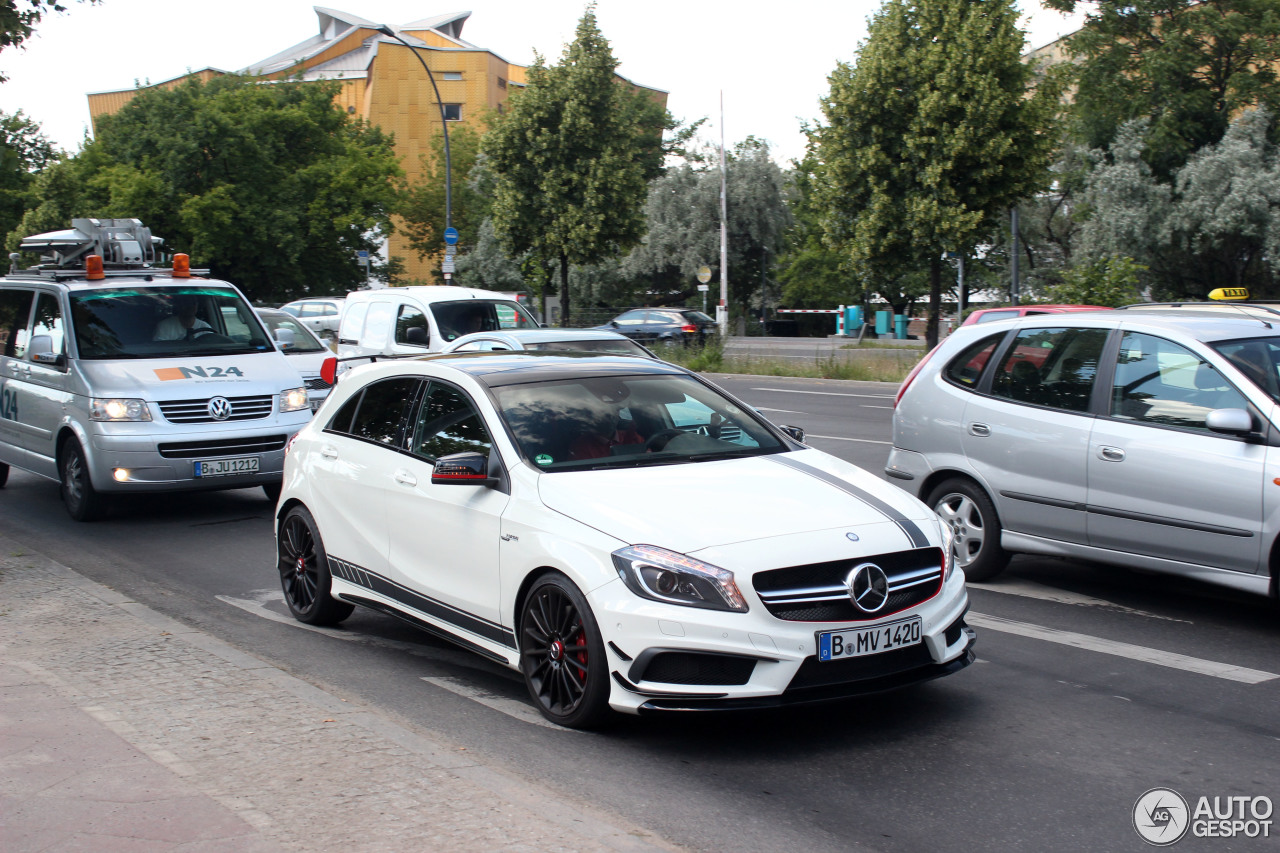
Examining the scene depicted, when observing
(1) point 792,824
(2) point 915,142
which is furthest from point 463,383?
(2) point 915,142

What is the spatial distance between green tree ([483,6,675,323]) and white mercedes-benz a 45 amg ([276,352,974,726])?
2708 centimetres

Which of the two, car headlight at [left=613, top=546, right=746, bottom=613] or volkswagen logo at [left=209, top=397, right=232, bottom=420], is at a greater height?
volkswagen logo at [left=209, top=397, right=232, bottom=420]

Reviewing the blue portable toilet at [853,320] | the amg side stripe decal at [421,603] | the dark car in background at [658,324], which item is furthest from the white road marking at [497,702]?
the blue portable toilet at [853,320]

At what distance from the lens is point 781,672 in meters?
4.50

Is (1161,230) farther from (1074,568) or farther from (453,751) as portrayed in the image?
(453,751)

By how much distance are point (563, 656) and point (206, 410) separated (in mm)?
6461

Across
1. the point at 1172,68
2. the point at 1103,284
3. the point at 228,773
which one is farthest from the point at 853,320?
the point at 228,773

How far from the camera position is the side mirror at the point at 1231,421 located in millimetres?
6129

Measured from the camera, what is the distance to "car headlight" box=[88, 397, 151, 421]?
1015cm

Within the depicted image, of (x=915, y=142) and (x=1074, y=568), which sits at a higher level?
(x=915, y=142)

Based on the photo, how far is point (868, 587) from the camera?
465cm

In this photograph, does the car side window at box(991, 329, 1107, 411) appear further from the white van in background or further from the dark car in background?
the dark car in background

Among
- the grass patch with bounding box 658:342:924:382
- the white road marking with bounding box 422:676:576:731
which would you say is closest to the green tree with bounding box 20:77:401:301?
the grass patch with bounding box 658:342:924:382

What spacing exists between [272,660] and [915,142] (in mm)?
22862
